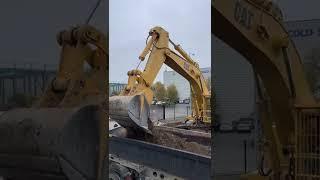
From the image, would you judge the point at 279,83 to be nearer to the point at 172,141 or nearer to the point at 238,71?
the point at 238,71

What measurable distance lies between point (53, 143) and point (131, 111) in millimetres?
3315

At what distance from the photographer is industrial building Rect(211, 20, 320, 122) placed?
9.71ft

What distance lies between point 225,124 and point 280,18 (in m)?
1.35

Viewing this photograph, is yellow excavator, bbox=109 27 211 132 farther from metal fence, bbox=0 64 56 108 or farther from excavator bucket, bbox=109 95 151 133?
metal fence, bbox=0 64 56 108

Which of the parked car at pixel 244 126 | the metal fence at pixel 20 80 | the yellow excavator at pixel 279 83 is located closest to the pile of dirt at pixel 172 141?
the parked car at pixel 244 126

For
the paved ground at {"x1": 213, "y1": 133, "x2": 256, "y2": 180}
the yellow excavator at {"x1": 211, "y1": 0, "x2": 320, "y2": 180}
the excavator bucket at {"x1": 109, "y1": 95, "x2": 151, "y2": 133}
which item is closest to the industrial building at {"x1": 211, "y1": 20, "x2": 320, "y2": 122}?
the paved ground at {"x1": 213, "y1": 133, "x2": 256, "y2": 180}

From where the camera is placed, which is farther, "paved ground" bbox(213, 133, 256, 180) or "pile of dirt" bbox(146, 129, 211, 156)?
"pile of dirt" bbox(146, 129, 211, 156)

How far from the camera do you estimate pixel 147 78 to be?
589 cm

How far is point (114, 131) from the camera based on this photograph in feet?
15.5

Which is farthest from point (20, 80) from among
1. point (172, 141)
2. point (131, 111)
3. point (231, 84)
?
point (131, 111)

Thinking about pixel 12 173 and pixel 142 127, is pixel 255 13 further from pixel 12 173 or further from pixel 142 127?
pixel 142 127

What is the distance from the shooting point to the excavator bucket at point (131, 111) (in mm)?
5238

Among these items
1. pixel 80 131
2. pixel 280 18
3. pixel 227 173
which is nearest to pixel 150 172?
pixel 227 173

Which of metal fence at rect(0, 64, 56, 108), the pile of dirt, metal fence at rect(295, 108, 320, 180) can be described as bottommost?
the pile of dirt
